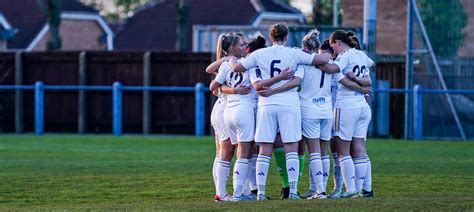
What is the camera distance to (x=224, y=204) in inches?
520

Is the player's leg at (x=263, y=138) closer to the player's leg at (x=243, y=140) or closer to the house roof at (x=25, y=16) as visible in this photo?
the player's leg at (x=243, y=140)

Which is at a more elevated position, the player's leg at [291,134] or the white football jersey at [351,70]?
the white football jersey at [351,70]

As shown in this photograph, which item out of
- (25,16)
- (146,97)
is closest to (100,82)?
(146,97)

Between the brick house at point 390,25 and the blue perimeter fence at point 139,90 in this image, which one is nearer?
the blue perimeter fence at point 139,90

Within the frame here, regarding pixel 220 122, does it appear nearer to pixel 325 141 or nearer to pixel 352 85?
pixel 325 141

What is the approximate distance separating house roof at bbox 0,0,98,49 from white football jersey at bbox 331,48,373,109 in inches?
1703

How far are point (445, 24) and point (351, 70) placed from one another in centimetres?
1491

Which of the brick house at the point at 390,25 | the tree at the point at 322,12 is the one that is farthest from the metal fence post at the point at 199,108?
the tree at the point at 322,12

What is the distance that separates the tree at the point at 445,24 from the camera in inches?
1112

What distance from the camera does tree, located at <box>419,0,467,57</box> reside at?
28250 mm

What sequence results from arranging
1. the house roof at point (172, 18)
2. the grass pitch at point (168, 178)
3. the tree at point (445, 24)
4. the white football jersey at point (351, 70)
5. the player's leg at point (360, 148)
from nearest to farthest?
1. the grass pitch at point (168, 178)
2. the white football jersey at point (351, 70)
3. the player's leg at point (360, 148)
4. the tree at point (445, 24)
5. the house roof at point (172, 18)

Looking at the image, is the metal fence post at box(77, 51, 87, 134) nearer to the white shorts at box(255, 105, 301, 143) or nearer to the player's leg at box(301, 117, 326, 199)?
the player's leg at box(301, 117, 326, 199)

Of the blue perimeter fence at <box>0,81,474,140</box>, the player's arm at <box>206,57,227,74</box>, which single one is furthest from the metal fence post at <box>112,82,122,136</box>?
the player's arm at <box>206,57,227,74</box>

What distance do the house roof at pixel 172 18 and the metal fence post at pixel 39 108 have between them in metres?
26.1
